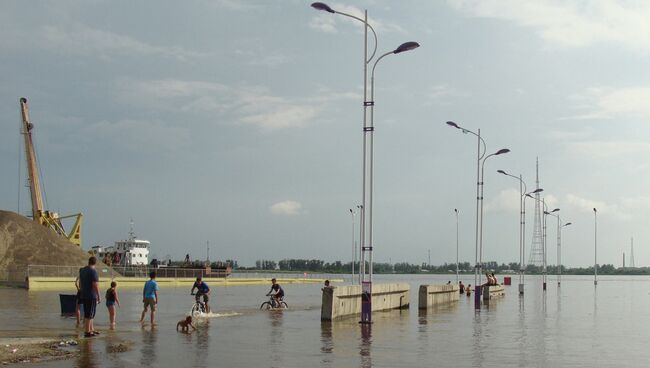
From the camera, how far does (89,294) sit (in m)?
20.5

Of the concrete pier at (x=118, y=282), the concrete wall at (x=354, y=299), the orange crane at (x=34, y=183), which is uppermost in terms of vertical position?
the orange crane at (x=34, y=183)

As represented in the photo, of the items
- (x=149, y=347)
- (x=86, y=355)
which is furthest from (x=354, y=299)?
(x=86, y=355)

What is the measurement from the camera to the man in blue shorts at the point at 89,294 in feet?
66.3

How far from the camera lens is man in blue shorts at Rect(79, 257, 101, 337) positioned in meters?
20.2

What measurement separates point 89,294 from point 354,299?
1329 cm

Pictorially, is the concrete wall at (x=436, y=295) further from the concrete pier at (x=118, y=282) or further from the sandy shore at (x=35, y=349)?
the concrete pier at (x=118, y=282)

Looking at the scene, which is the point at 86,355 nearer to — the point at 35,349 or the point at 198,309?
the point at 35,349

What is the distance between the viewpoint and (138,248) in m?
110

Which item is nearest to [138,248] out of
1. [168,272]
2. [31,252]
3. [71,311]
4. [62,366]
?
[168,272]

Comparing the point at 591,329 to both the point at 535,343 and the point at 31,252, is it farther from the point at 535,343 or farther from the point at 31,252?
the point at 31,252

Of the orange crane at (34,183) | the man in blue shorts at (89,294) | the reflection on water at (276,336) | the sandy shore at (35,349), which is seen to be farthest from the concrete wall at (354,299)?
the orange crane at (34,183)

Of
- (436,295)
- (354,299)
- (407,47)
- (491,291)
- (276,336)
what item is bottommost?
(276,336)

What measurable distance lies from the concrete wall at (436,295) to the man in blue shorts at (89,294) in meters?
21.5

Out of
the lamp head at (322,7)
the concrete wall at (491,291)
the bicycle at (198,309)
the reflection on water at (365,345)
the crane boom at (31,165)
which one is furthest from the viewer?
the crane boom at (31,165)
